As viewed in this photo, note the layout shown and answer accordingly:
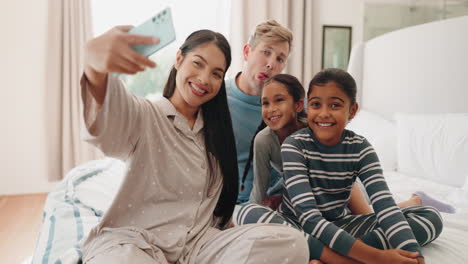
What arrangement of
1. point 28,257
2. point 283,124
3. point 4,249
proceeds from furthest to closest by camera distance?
point 4,249
point 28,257
point 283,124

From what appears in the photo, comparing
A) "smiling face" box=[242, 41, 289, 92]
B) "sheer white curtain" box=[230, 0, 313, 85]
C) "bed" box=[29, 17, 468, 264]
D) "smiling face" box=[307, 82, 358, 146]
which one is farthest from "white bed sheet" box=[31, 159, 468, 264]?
"sheer white curtain" box=[230, 0, 313, 85]

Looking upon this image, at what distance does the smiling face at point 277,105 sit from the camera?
121 centimetres

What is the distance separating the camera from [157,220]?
36.8 inches

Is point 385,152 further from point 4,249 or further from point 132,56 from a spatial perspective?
point 4,249

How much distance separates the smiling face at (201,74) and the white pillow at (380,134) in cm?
145

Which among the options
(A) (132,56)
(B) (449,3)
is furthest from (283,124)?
(B) (449,3)

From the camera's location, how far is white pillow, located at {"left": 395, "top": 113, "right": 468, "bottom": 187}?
1685mm

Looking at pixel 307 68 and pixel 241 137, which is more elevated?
pixel 307 68

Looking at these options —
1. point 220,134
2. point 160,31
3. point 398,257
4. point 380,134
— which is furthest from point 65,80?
point 398,257

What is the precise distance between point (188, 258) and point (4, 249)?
1.58 meters

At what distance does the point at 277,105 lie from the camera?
4.00 ft

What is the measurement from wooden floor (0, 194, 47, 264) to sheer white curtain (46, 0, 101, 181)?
317mm

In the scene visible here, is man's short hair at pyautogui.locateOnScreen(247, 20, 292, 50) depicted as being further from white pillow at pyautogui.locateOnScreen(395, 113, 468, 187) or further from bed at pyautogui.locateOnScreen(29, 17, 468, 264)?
white pillow at pyautogui.locateOnScreen(395, 113, 468, 187)

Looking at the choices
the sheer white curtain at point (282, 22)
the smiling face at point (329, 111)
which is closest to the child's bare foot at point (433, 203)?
the smiling face at point (329, 111)
